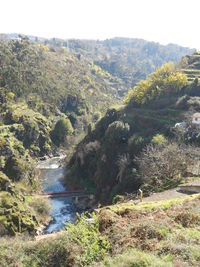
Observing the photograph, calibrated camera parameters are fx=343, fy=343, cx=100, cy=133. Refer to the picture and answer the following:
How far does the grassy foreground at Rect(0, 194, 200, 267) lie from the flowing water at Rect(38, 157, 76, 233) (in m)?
17.0

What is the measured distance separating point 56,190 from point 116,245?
146ft

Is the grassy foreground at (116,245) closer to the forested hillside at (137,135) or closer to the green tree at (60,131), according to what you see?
the forested hillside at (137,135)

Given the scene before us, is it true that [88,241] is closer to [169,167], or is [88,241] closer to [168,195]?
[168,195]

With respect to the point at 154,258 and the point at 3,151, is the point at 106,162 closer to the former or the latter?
the point at 3,151

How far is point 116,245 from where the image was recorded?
11195 mm

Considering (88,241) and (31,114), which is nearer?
(88,241)

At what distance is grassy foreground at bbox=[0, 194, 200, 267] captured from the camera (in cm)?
993

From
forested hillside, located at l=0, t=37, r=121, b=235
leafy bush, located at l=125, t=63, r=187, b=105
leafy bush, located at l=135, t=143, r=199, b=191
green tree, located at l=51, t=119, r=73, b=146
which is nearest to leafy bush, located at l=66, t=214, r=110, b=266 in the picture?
leafy bush, located at l=135, t=143, r=199, b=191

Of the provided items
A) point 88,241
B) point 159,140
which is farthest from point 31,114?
point 88,241

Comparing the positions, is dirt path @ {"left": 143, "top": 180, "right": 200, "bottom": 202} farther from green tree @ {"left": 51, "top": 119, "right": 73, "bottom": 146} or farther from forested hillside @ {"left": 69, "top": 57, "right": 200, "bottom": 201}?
green tree @ {"left": 51, "top": 119, "right": 73, "bottom": 146}

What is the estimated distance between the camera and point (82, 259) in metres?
10.5

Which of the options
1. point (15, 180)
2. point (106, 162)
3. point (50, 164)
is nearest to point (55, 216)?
point (15, 180)

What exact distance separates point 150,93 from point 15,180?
2845 cm

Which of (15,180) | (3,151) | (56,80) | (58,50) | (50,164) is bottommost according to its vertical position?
(50,164)
